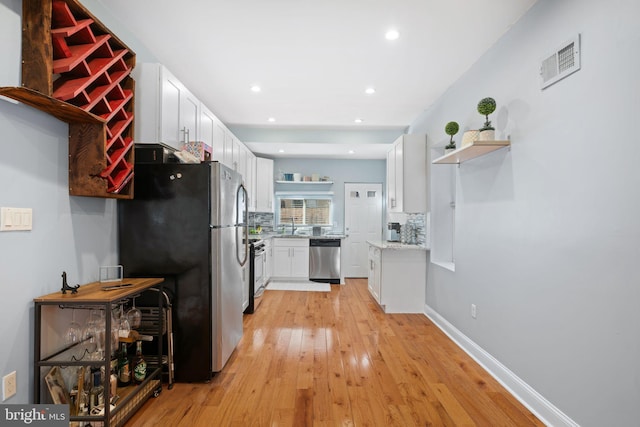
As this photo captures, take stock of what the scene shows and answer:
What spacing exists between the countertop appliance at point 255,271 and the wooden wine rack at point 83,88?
7.35ft

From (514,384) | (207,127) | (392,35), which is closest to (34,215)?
(207,127)

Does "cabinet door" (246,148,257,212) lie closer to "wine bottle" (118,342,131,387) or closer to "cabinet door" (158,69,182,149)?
"cabinet door" (158,69,182,149)

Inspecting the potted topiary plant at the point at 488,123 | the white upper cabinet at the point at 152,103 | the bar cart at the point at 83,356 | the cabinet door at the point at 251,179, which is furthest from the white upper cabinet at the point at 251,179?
the potted topiary plant at the point at 488,123

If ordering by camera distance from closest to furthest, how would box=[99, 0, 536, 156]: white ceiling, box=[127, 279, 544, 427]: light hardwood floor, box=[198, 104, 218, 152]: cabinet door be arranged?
box=[127, 279, 544, 427]: light hardwood floor → box=[99, 0, 536, 156]: white ceiling → box=[198, 104, 218, 152]: cabinet door

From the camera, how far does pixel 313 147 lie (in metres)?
5.57

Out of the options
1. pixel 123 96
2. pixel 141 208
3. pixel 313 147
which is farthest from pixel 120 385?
pixel 313 147

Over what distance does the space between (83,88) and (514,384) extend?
3426 millimetres

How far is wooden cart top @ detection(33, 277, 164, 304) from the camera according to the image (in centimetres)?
165

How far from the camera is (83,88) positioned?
69.7 inches

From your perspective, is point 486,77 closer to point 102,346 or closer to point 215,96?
point 215,96

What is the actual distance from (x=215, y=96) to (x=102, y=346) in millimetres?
3059

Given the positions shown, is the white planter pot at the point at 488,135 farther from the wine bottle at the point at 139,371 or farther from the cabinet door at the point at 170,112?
the wine bottle at the point at 139,371

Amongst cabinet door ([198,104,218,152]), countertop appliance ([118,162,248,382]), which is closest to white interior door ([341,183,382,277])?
cabinet door ([198,104,218,152])

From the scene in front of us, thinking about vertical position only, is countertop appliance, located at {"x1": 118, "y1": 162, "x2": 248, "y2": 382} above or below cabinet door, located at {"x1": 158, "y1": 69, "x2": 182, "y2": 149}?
below
